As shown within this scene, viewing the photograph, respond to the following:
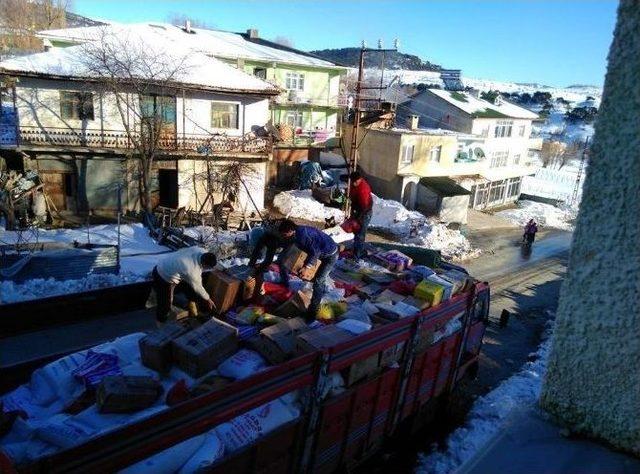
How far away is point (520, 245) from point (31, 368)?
22.2m

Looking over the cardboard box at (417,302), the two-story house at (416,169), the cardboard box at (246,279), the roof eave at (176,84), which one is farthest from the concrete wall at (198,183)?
the cardboard box at (417,302)

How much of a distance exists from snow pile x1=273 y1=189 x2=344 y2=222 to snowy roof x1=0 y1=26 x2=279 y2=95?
5.50 m

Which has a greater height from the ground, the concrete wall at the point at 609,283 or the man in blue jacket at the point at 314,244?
the concrete wall at the point at 609,283

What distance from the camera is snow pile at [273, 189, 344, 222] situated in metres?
22.3

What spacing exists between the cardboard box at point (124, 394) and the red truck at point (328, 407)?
997 millimetres

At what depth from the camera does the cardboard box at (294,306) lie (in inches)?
237

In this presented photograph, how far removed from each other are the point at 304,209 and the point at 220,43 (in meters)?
13.1

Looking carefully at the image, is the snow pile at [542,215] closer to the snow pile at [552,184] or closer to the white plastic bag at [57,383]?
the snow pile at [552,184]

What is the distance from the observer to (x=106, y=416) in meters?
4.00

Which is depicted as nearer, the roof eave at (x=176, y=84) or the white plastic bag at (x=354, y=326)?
the white plastic bag at (x=354, y=326)

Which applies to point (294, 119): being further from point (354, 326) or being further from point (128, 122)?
point (354, 326)

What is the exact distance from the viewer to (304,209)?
2275 centimetres

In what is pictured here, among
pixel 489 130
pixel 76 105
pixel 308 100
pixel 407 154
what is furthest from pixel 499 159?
pixel 76 105

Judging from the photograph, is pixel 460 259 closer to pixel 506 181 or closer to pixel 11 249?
pixel 11 249
